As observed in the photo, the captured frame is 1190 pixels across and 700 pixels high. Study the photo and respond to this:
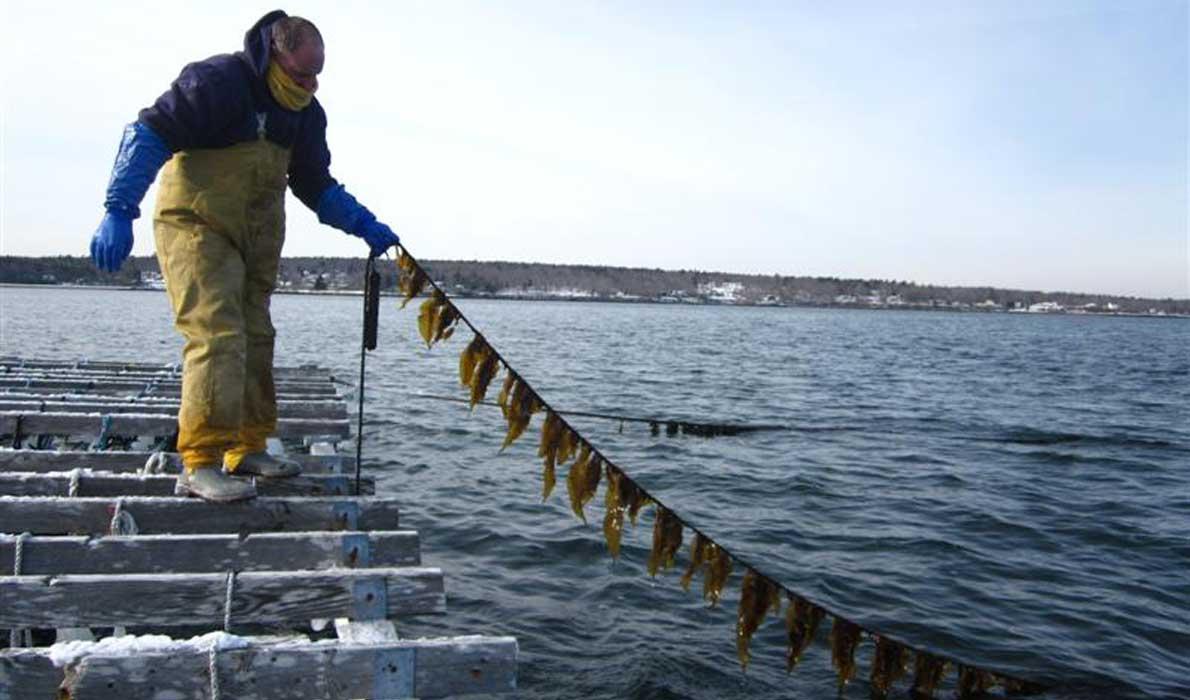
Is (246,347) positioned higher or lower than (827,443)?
higher

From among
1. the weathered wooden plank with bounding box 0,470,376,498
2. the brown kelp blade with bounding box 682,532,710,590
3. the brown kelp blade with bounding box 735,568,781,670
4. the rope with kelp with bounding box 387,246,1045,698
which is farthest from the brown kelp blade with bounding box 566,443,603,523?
the weathered wooden plank with bounding box 0,470,376,498

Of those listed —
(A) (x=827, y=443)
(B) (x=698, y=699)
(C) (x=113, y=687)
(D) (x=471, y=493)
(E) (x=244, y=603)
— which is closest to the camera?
(C) (x=113, y=687)

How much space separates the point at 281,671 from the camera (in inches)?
125

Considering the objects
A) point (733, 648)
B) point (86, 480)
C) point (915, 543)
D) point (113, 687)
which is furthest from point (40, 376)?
point (915, 543)

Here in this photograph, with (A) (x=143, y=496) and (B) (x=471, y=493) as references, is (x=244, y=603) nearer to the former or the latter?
(A) (x=143, y=496)

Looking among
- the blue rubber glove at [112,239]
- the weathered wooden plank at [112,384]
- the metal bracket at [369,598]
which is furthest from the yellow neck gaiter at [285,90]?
the weathered wooden plank at [112,384]

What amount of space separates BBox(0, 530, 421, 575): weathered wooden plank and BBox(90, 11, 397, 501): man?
0.64m

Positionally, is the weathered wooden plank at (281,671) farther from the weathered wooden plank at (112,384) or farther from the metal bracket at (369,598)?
the weathered wooden plank at (112,384)

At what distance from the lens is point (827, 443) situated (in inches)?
768

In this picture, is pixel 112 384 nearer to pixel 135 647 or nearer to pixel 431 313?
pixel 431 313

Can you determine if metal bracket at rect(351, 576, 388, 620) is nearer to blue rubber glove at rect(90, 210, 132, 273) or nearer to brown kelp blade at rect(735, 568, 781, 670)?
blue rubber glove at rect(90, 210, 132, 273)

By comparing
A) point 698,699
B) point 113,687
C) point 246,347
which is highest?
point 246,347

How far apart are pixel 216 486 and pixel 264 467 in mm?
607

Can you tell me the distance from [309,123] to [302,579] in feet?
10.1
